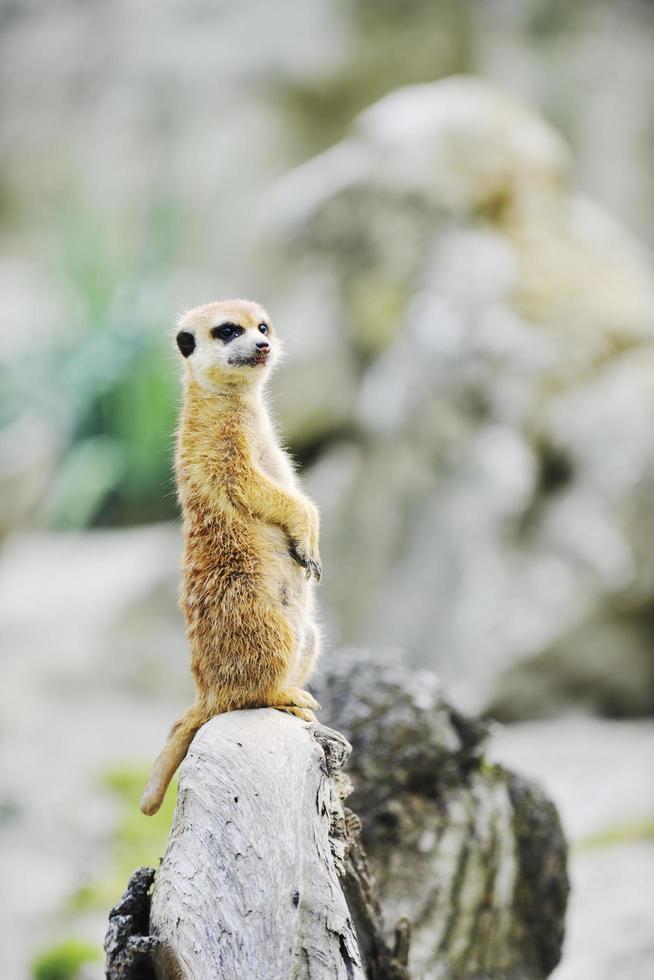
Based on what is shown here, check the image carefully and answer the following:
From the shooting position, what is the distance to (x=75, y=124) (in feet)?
33.9

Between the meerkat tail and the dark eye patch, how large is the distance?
0.73m

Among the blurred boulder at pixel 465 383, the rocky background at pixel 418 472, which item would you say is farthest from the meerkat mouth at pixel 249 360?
the blurred boulder at pixel 465 383

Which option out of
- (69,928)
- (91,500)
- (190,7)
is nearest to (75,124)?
(190,7)

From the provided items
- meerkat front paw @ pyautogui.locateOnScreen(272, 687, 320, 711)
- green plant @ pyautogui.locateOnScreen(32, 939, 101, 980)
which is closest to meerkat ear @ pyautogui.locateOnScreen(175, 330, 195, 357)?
meerkat front paw @ pyautogui.locateOnScreen(272, 687, 320, 711)

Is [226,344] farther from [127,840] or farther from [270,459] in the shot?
[127,840]

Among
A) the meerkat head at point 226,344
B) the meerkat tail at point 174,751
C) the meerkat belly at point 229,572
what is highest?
the meerkat head at point 226,344

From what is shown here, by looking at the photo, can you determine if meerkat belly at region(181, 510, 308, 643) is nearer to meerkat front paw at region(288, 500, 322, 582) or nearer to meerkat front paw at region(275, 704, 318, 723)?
meerkat front paw at region(288, 500, 322, 582)

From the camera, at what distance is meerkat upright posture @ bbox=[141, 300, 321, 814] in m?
1.90

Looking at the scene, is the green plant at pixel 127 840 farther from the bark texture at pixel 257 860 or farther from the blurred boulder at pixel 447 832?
the bark texture at pixel 257 860

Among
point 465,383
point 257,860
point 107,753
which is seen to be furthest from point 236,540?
point 465,383

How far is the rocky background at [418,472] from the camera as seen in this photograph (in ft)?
13.6

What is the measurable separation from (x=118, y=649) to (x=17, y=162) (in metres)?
6.58

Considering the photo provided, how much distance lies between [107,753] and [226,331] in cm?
326

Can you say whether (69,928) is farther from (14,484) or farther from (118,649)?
(118,649)
